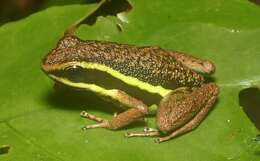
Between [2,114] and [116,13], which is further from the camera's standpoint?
[116,13]

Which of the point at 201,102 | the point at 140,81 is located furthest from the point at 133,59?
the point at 201,102

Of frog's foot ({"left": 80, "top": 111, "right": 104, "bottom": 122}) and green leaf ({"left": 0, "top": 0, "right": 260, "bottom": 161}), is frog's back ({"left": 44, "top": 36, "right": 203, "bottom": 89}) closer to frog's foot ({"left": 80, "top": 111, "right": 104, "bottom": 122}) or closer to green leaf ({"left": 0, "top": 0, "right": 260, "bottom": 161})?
green leaf ({"left": 0, "top": 0, "right": 260, "bottom": 161})

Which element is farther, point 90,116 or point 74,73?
point 90,116

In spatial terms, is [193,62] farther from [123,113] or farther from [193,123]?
[123,113]

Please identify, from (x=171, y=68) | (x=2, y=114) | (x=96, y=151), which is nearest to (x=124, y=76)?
(x=171, y=68)

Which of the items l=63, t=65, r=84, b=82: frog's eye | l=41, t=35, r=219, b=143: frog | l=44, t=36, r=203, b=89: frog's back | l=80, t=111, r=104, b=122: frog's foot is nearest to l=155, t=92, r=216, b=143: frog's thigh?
l=41, t=35, r=219, b=143: frog

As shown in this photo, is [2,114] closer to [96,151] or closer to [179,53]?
[96,151]

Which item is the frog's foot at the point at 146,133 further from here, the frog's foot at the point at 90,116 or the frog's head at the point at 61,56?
the frog's head at the point at 61,56
